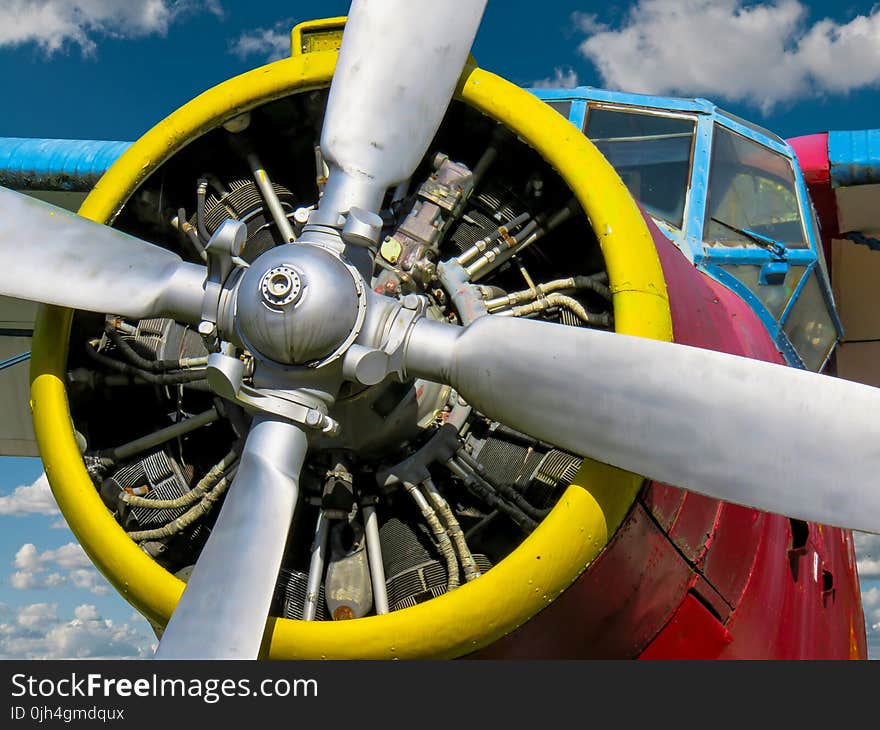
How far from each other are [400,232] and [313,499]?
1.11m

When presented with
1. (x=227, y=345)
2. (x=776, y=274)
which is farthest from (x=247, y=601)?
(x=776, y=274)

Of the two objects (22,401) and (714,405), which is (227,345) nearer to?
(714,405)

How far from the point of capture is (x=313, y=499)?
14.5ft

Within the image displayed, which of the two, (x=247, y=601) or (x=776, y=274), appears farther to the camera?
(x=776, y=274)

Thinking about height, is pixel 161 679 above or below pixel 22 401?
below

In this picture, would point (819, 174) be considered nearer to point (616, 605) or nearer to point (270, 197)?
point (270, 197)

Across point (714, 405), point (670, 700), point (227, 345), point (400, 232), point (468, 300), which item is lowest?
point (670, 700)

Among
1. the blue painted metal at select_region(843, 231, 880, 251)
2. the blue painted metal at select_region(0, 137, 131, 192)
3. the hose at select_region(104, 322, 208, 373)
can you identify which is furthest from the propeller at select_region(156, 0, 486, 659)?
the blue painted metal at select_region(843, 231, 880, 251)

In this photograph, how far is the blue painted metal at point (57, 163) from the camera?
298 inches

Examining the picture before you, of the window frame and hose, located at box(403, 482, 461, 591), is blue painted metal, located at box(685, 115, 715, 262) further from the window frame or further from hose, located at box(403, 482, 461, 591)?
hose, located at box(403, 482, 461, 591)

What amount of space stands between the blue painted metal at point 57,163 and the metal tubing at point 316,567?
4.10 m

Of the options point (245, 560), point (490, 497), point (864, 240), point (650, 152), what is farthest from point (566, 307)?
point (864, 240)

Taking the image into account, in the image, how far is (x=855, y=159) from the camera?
7.03 meters

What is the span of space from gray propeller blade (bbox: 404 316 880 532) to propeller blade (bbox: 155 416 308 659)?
1.79ft
